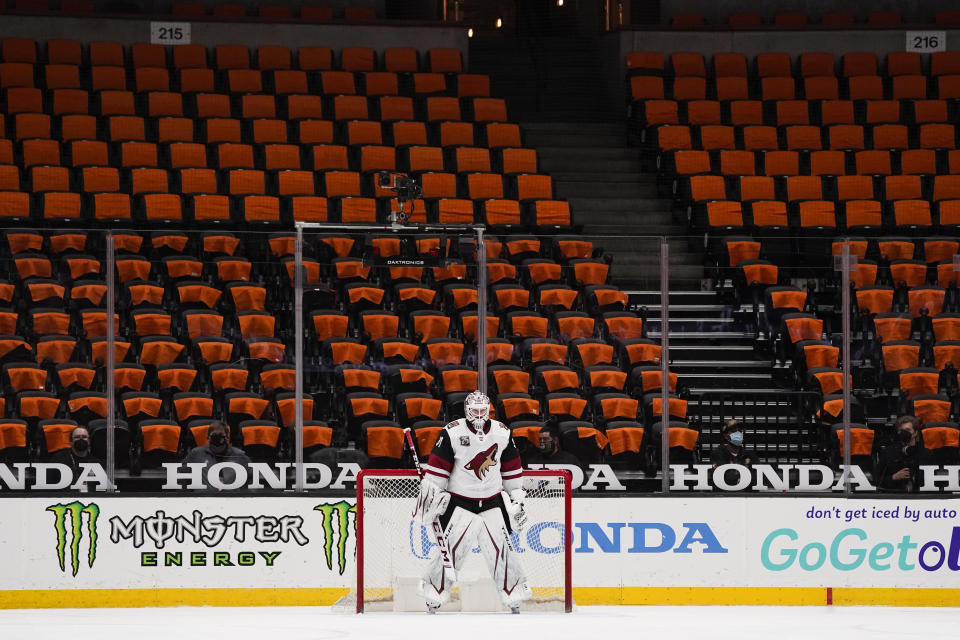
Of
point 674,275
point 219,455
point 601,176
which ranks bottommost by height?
point 219,455

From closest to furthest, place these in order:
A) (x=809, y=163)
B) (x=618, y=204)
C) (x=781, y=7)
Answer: (x=618, y=204) < (x=809, y=163) < (x=781, y=7)

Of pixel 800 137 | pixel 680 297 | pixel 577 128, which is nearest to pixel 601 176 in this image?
pixel 577 128

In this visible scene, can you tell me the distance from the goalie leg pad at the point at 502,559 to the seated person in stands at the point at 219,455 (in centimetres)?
189

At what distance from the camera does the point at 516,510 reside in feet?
26.9

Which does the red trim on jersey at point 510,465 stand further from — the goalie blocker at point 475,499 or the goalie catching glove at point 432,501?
the goalie catching glove at point 432,501

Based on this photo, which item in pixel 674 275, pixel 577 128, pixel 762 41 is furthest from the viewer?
pixel 762 41

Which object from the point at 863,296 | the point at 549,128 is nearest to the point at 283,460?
the point at 863,296

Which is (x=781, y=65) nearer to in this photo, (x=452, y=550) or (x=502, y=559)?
(x=502, y=559)

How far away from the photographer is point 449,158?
49.3 feet

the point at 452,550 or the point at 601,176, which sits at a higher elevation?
the point at 601,176

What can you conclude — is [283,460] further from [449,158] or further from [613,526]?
[449,158]

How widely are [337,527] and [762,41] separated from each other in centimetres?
1108

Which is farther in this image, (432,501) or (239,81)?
(239,81)

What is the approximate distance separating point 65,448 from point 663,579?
161 inches
